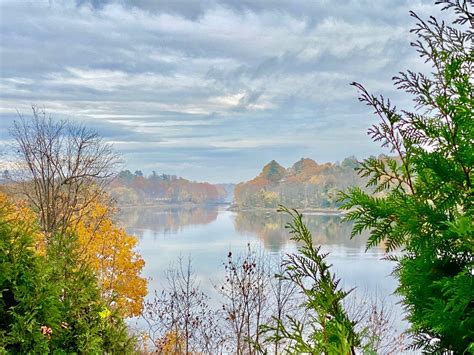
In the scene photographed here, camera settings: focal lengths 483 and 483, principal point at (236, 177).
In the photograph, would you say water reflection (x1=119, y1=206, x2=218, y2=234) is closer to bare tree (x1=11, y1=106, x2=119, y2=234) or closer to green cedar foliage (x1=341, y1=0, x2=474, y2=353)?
bare tree (x1=11, y1=106, x2=119, y2=234)

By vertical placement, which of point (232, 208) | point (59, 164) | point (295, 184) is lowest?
point (232, 208)

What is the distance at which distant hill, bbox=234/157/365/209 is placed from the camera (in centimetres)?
5453

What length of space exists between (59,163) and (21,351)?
47.4 feet

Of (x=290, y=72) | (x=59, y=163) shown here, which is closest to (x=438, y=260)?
(x=59, y=163)

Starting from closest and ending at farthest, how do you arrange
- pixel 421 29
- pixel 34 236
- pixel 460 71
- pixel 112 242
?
pixel 460 71
pixel 421 29
pixel 34 236
pixel 112 242

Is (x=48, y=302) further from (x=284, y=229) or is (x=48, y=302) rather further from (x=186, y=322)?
(x=284, y=229)

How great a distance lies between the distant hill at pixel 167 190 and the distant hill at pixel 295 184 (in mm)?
10448

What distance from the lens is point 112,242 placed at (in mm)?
14398

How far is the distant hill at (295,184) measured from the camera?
179 ft

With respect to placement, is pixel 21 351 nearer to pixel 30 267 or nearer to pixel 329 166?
pixel 30 267

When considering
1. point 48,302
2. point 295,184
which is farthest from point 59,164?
point 295,184

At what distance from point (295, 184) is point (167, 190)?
25230mm

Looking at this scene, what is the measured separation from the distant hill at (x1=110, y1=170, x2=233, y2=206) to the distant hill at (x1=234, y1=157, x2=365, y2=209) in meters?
10.4

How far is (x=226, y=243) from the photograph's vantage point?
40719mm
